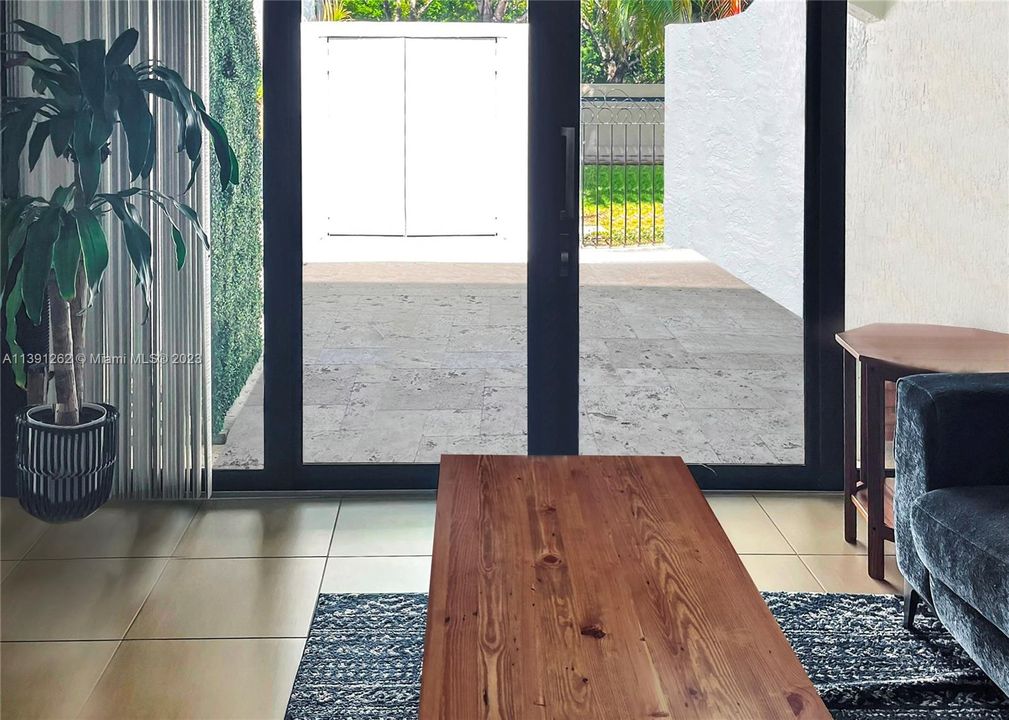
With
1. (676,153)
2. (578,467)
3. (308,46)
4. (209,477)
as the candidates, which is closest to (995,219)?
(676,153)

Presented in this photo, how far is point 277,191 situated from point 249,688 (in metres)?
1.91

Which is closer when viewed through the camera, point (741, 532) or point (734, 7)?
point (741, 532)

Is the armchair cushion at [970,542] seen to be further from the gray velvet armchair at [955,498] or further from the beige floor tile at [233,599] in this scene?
the beige floor tile at [233,599]

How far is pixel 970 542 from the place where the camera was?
236 centimetres

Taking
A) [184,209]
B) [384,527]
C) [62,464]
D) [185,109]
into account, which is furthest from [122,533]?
[185,109]

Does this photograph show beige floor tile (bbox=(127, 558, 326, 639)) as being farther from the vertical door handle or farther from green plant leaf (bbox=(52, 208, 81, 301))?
the vertical door handle

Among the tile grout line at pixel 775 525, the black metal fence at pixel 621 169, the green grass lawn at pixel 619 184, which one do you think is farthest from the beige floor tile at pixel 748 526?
the green grass lawn at pixel 619 184

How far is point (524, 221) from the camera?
406 cm

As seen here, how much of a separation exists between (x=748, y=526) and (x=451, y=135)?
1690 millimetres

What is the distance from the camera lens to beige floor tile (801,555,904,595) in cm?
321

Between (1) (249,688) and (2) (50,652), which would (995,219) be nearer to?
(1) (249,688)

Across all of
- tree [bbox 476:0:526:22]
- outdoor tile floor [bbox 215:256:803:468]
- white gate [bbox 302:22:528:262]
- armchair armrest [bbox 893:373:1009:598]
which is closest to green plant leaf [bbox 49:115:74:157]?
white gate [bbox 302:22:528:262]

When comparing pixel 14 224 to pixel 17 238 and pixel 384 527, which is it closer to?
pixel 17 238

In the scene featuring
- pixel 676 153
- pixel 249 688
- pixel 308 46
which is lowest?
pixel 249 688
